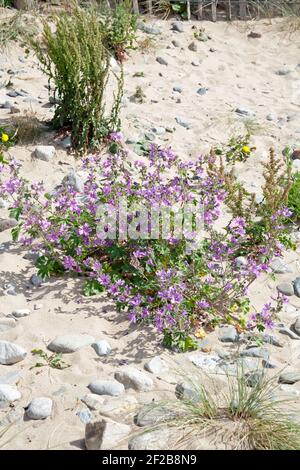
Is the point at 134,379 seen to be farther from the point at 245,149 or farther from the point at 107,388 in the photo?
the point at 245,149

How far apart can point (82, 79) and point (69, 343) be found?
2.65 metres

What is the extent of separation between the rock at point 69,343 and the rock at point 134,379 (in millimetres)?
319

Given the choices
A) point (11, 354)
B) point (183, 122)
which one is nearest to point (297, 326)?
point (11, 354)

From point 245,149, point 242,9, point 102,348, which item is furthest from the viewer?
point 242,9

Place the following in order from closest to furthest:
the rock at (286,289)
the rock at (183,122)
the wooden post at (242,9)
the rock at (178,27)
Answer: the rock at (286,289), the rock at (183,122), the rock at (178,27), the wooden post at (242,9)

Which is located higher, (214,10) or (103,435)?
(214,10)

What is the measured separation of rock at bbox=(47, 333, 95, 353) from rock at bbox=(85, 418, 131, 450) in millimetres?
731

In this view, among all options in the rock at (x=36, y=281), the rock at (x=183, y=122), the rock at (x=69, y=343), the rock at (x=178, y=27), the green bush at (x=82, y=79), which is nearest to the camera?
the rock at (x=69, y=343)

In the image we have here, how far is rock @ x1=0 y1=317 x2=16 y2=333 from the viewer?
3.88 meters

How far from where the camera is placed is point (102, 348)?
A: 372 centimetres

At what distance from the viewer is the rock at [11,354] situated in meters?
3.61

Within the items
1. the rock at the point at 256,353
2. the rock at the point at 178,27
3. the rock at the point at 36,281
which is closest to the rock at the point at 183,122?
the rock at the point at 178,27

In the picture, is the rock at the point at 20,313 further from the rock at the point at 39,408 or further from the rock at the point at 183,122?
the rock at the point at 183,122

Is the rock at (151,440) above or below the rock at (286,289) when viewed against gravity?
above
